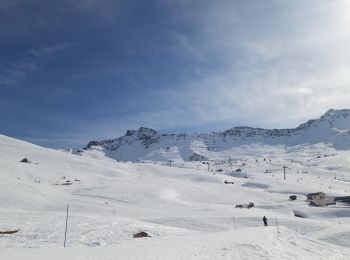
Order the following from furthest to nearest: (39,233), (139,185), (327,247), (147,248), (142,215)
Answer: (139,185), (142,215), (39,233), (327,247), (147,248)

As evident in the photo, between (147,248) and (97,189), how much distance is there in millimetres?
65538

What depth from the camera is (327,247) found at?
23.7 metres

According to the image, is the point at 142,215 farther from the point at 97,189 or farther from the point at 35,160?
the point at 35,160

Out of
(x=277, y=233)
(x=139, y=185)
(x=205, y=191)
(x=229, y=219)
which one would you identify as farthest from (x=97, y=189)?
(x=277, y=233)

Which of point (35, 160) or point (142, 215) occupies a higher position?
point (35, 160)

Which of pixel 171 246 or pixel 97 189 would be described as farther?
pixel 97 189

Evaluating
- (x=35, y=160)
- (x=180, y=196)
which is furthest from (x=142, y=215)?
(x=35, y=160)

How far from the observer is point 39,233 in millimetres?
32688

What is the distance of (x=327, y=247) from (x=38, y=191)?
55.6m

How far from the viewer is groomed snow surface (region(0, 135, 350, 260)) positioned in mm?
19500

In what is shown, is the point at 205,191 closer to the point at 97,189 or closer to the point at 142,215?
the point at 97,189

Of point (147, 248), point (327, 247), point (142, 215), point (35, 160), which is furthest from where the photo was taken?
point (35, 160)

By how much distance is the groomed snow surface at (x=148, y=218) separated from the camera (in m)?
19.5

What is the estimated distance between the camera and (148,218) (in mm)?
49594
